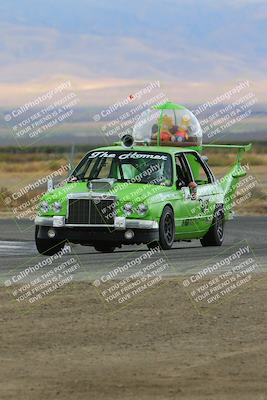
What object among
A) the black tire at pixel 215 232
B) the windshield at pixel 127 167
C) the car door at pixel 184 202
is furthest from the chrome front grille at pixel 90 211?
the black tire at pixel 215 232

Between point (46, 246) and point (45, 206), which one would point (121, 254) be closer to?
point (46, 246)

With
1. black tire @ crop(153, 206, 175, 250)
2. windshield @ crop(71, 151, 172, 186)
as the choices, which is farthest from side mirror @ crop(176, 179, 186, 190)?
black tire @ crop(153, 206, 175, 250)

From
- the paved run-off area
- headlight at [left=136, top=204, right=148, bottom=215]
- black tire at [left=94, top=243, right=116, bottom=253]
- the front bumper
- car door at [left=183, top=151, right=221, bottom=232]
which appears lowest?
black tire at [left=94, top=243, right=116, bottom=253]

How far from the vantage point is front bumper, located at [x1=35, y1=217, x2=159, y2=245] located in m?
20.1

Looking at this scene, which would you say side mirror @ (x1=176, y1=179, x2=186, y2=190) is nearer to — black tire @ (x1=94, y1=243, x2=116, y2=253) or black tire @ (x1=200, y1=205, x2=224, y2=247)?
black tire @ (x1=200, y1=205, x2=224, y2=247)

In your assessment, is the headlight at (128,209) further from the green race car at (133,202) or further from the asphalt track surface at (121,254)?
the asphalt track surface at (121,254)

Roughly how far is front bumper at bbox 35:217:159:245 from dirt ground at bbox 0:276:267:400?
4.88 m

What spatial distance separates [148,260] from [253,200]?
75.6ft

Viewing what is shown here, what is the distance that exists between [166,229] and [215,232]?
2.60 m

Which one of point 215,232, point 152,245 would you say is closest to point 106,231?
point 152,245

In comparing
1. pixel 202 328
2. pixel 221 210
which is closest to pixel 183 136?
pixel 221 210

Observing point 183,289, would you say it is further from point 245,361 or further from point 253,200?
point 253,200

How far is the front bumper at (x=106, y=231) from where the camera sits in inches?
790

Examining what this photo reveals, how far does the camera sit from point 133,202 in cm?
2011
